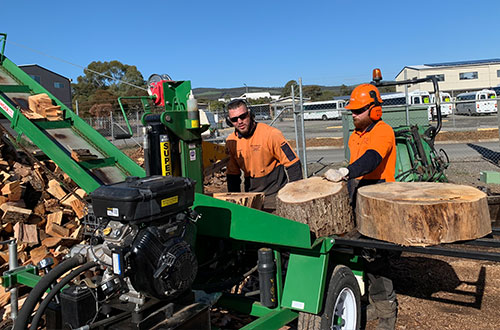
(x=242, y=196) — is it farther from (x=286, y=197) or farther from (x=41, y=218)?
(x=41, y=218)

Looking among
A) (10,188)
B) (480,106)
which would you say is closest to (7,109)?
(10,188)

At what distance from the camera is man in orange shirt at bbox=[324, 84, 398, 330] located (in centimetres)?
335

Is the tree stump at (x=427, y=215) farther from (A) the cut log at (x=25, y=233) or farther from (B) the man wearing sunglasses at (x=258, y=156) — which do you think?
(A) the cut log at (x=25, y=233)

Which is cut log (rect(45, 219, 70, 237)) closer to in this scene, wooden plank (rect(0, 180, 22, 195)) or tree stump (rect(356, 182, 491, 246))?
wooden plank (rect(0, 180, 22, 195))

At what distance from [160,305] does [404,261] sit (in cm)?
431

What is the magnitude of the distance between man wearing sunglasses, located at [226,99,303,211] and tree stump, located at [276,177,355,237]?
1.18 m

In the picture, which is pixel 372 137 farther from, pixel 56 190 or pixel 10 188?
pixel 10 188

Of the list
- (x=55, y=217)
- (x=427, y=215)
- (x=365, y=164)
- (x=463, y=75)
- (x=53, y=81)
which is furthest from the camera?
(x=463, y=75)

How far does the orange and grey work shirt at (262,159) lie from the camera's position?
4.58 meters

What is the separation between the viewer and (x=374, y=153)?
3.40 metres

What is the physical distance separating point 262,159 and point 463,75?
Result: 1941 inches

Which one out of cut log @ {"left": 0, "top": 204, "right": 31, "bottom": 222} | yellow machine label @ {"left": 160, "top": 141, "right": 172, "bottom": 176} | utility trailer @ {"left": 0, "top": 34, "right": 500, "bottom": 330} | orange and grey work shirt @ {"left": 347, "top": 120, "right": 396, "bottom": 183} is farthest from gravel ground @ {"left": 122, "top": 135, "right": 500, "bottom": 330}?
cut log @ {"left": 0, "top": 204, "right": 31, "bottom": 222}

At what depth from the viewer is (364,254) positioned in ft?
12.1

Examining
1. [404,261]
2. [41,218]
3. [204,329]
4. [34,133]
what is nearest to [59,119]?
[34,133]
